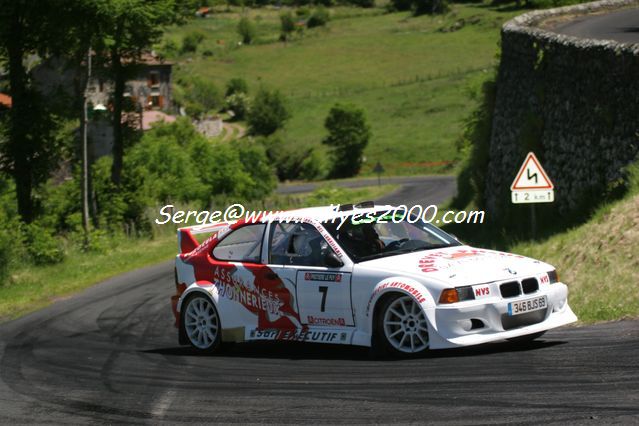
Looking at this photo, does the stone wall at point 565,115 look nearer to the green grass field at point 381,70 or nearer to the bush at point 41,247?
the bush at point 41,247

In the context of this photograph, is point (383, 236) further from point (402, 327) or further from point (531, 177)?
point (531, 177)

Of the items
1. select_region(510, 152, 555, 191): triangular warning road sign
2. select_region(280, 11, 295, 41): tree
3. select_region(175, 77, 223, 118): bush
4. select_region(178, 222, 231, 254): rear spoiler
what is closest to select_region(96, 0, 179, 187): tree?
select_region(510, 152, 555, 191): triangular warning road sign

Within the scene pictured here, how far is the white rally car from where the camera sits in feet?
33.9

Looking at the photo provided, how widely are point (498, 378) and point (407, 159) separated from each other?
7969cm

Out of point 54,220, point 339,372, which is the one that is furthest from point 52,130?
point 339,372

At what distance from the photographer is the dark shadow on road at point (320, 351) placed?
1069 cm

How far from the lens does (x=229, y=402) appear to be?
370 inches

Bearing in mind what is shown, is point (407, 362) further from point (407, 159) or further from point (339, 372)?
point (407, 159)

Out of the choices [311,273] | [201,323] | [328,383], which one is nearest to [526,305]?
[328,383]

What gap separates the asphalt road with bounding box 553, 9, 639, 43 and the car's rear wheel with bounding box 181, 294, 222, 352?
534 inches

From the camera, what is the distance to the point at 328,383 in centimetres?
981

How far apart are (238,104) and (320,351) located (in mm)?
105054

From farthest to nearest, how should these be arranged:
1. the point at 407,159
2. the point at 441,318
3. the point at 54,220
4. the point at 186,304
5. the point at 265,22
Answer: the point at 265,22 < the point at 407,159 < the point at 54,220 < the point at 186,304 < the point at 441,318

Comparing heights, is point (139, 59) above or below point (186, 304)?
above
